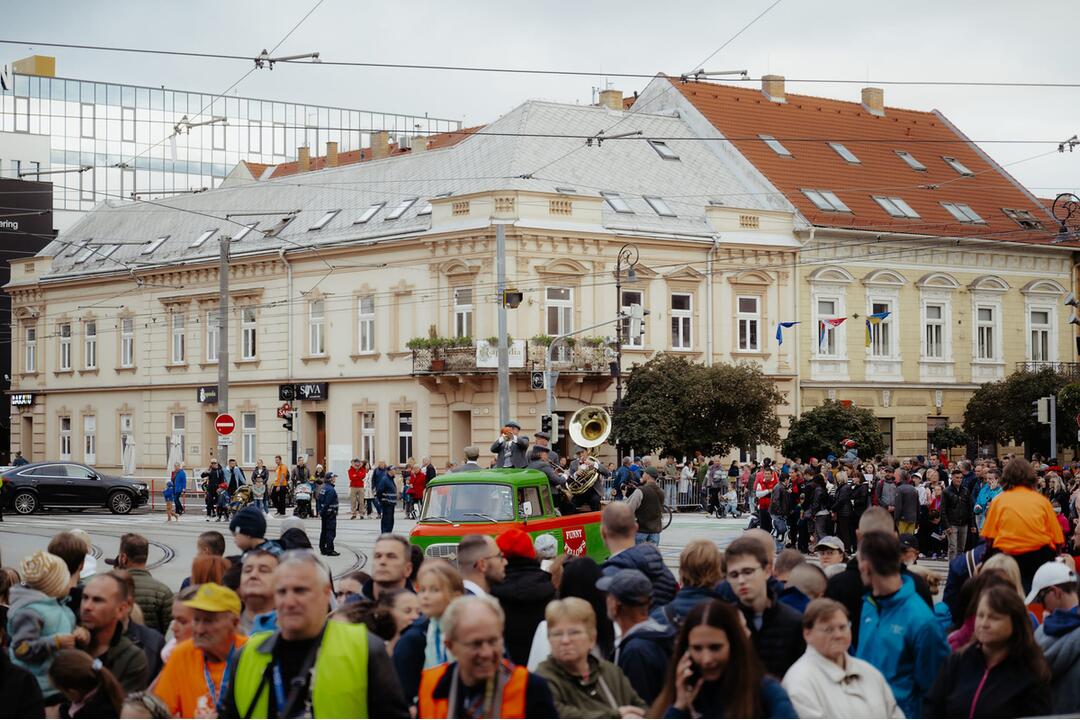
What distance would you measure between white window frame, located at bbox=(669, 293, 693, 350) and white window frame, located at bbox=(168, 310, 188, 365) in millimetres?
19407

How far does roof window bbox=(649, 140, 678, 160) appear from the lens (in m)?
57.9

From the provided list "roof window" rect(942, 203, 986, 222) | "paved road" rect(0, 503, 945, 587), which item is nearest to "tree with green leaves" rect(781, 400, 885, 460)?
"paved road" rect(0, 503, 945, 587)

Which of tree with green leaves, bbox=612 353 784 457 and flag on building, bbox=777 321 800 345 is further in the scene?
flag on building, bbox=777 321 800 345

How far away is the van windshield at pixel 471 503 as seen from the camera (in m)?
20.7

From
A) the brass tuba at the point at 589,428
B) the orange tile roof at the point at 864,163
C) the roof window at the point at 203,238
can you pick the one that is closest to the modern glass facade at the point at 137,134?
the roof window at the point at 203,238

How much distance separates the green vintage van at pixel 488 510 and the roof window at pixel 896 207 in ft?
131

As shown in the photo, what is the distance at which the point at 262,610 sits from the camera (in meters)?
8.69

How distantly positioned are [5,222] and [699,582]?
239 ft

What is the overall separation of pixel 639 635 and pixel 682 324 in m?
46.5

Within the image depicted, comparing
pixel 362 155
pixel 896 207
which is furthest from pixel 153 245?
pixel 896 207

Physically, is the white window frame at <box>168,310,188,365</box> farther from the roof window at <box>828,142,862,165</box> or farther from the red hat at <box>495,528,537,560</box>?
the red hat at <box>495,528,537,560</box>

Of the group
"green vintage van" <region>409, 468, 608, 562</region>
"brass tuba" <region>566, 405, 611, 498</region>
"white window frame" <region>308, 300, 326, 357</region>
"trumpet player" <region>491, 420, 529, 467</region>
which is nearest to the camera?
"green vintage van" <region>409, 468, 608, 562</region>

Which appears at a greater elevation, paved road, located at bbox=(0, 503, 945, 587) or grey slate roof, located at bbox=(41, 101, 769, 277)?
grey slate roof, located at bbox=(41, 101, 769, 277)

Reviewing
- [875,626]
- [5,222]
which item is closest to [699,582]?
[875,626]
